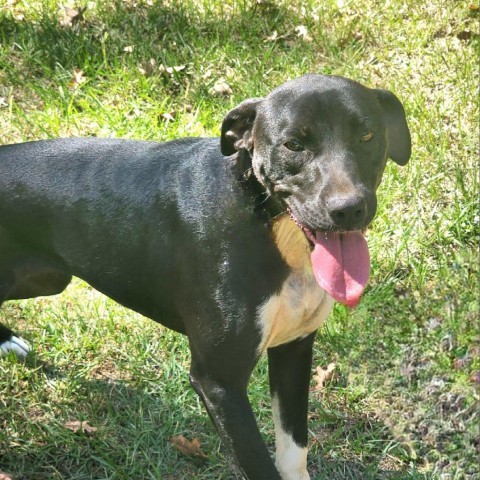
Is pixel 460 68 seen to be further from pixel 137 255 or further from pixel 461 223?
pixel 137 255

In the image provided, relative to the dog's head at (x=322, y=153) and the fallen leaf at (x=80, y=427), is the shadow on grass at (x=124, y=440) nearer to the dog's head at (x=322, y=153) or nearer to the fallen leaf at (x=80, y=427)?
the fallen leaf at (x=80, y=427)

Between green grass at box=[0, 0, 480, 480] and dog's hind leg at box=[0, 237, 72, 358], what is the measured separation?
58 centimetres

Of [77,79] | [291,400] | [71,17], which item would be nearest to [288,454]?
[291,400]

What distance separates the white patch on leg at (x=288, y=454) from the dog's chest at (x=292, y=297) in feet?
1.60

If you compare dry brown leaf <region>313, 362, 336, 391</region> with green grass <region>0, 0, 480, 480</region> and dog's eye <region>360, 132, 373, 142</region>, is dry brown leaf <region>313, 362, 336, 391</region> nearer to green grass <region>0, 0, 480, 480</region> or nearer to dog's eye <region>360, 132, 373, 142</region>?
green grass <region>0, 0, 480, 480</region>

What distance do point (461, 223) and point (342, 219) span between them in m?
2.21

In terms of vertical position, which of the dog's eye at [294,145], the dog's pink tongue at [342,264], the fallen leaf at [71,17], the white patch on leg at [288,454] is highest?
the dog's eye at [294,145]

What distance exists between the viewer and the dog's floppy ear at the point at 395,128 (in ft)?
12.7

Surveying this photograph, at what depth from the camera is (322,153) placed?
11.6 feet

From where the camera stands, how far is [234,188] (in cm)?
379

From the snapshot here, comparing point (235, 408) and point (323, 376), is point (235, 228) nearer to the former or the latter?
point (235, 408)

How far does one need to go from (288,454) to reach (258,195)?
1179 mm

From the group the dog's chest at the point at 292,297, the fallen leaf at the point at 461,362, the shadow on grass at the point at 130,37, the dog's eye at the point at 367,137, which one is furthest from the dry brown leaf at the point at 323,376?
the shadow on grass at the point at 130,37

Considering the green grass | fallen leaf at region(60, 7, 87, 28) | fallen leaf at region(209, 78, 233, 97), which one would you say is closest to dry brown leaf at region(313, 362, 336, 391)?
the green grass
